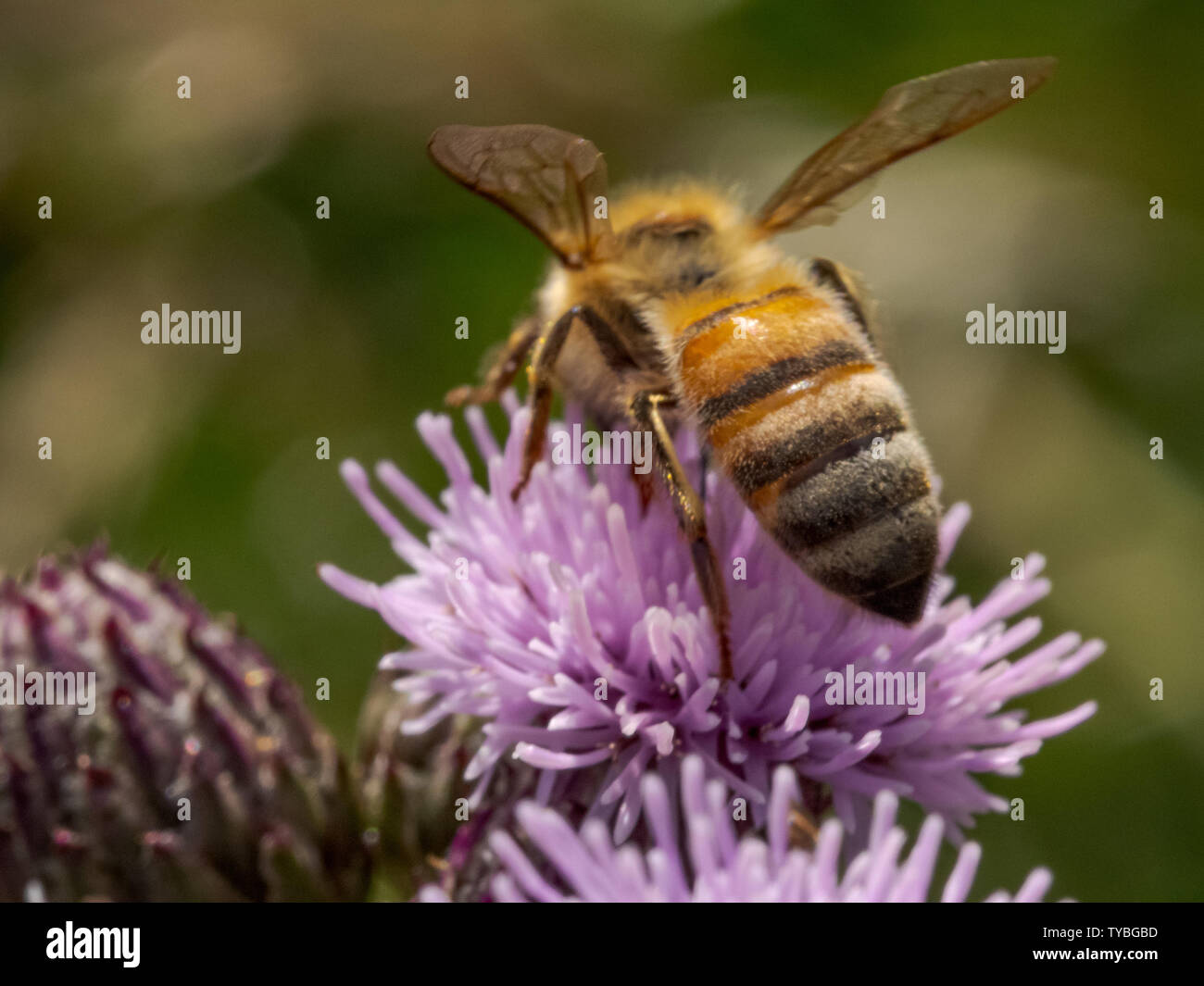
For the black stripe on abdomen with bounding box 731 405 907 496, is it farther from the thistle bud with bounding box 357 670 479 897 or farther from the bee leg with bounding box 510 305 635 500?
the thistle bud with bounding box 357 670 479 897

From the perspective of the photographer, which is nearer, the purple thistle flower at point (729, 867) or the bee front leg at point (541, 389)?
the purple thistle flower at point (729, 867)

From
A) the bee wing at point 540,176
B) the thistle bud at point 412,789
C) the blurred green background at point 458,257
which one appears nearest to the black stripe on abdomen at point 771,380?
the bee wing at point 540,176

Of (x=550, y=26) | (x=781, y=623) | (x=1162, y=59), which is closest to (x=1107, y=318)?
(x=1162, y=59)

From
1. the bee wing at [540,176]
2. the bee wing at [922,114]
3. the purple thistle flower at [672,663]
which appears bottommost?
the purple thistle flower at [672,663]

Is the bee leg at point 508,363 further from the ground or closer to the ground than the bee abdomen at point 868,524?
further from the ground

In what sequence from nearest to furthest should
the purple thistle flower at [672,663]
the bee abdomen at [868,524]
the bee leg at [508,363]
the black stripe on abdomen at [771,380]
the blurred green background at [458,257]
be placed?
the bee abdomen at [868,524], the black stripe on abdomen at [771,380], the purple thistle flower at [672,663], the bee leg at [508,363], the blurred green background at [458,257]

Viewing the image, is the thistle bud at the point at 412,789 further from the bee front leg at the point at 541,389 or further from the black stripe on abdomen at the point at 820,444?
the black stripe on abdomen at the point at 820,444

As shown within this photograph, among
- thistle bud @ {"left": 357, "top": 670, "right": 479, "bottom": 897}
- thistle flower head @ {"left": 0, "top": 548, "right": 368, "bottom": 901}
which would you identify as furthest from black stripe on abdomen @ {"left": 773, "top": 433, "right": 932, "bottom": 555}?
thistle flower head @ {"left": 0, "top": 548, "right": 368, "bottom": 901}
